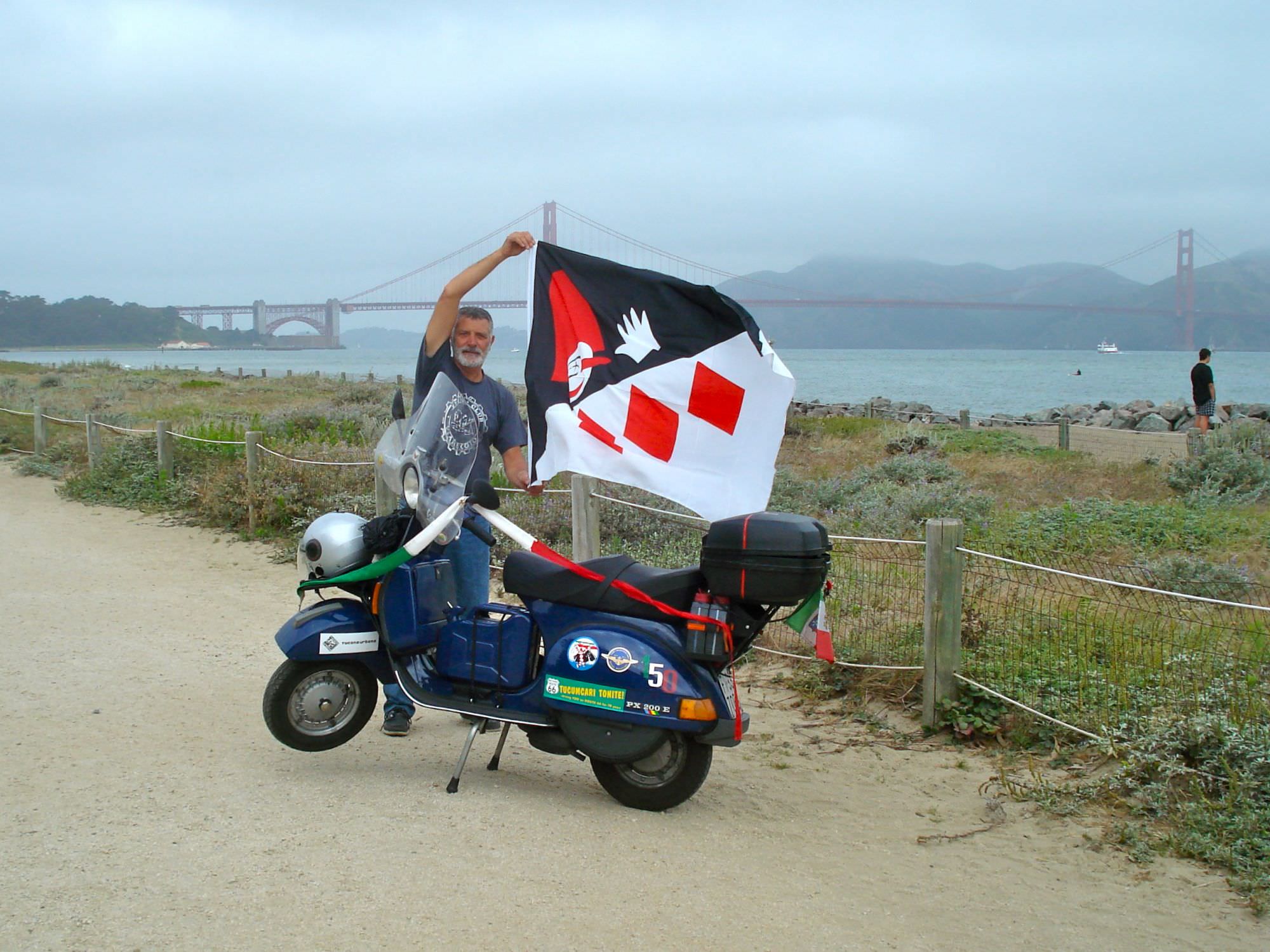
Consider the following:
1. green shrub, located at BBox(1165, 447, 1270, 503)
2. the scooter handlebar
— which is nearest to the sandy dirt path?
the scooter handlebar

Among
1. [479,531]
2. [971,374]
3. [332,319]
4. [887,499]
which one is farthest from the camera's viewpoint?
→ [971,374]

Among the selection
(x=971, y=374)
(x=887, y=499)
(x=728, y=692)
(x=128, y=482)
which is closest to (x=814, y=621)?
(x=728, y=692)

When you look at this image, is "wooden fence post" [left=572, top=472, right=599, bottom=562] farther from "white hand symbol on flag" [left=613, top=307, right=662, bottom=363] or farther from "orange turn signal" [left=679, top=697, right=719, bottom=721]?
"orange turn signal" [left=679, top=697, right=719, bottom=721]

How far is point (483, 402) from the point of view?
5094 millimetres

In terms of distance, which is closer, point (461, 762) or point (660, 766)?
point (660, 766)

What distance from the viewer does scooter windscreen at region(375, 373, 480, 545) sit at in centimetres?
461

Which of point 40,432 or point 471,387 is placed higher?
point 471,387

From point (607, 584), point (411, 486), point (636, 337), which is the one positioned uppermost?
point (636, 337)

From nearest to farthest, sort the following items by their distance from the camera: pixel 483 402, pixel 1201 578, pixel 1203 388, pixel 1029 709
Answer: pixel 483 402 → pixel 1029 709 → pixel 1201 578 → pixel 1203 388

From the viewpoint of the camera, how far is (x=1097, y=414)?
2914 centimetres

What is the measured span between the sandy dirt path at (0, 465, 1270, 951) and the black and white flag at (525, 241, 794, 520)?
4.50ft

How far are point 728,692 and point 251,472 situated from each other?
26.4ft

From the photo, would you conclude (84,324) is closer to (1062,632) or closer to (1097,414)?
(1097,414)

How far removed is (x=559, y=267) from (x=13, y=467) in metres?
14.0
